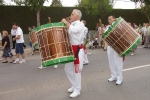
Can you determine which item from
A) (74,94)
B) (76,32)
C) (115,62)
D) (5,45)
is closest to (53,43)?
(76,32)

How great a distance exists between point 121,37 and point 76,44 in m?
1.31

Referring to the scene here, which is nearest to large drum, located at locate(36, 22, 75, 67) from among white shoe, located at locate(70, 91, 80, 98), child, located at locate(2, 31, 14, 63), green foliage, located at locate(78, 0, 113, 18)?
white shoe, located at locate(70, 91, 80, 98)

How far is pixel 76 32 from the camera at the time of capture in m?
4.44

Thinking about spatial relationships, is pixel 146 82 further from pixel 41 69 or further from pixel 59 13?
pixel 59 13

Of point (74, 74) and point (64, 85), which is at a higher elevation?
point (74, 74)

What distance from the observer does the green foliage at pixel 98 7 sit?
19.6 metres

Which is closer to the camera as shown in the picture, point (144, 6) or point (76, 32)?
point (76, 32)

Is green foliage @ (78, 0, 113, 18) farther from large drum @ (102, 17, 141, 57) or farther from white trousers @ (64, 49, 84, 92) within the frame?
white trousers @ (64, 49, 84, 92)

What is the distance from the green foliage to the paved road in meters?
12.5

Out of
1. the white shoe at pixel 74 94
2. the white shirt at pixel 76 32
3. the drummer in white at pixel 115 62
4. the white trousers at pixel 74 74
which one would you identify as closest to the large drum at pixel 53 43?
the white shirt at pixel 76 32

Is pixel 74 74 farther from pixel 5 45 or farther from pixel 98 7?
pixel 98 7

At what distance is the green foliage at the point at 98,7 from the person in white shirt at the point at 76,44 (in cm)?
1512

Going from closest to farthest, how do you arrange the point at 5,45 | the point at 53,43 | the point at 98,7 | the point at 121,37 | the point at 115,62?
the point at 53,43
the point at 121,37
the point at 115,62
the point at 5,45
the point at 98,7

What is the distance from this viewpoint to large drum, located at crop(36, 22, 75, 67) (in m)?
4.16
